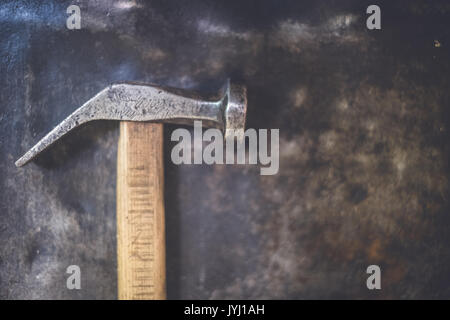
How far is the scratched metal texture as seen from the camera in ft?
2.37

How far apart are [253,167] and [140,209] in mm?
266

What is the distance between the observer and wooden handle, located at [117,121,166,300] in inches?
25.4

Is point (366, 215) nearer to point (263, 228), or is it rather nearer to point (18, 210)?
point (263, 228)

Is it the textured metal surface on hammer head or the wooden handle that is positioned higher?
the textured metal surface on hammer head

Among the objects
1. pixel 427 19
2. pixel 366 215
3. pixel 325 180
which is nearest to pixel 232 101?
pixel 325 180

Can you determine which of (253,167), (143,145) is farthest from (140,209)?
(253,167)

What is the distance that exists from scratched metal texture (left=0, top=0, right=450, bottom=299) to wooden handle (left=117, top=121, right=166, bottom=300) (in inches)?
3.1

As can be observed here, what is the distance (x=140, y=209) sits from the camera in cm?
65

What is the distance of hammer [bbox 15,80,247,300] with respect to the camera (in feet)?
2.11

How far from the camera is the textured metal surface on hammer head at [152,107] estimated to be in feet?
2.09

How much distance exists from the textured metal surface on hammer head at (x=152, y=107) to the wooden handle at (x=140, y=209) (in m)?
0.03

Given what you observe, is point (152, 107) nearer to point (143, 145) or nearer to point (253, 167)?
point (143, 145)

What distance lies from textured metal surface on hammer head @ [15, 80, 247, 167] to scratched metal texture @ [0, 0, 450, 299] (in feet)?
0.25

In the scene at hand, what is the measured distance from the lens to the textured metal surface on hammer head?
637 mm
